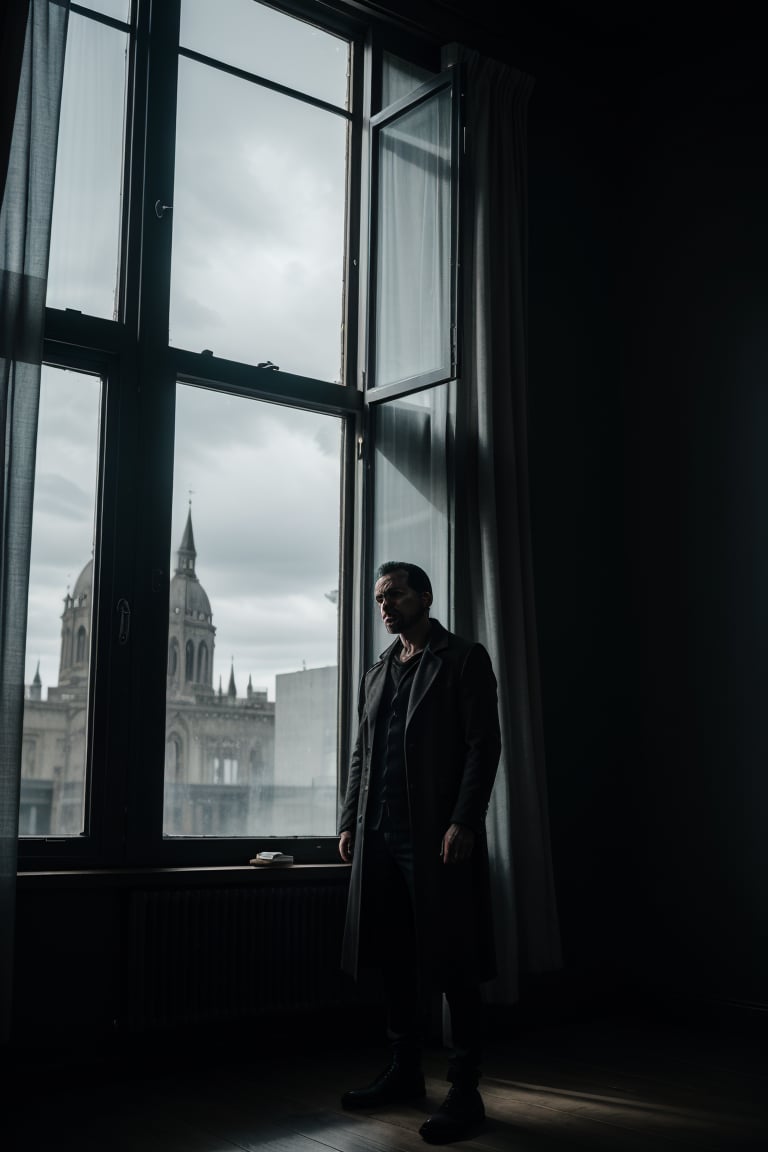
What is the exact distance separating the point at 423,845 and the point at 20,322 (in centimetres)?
185

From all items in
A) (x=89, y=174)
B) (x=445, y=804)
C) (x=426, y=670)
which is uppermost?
(x=89, y=174)

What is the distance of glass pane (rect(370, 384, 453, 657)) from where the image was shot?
410cm

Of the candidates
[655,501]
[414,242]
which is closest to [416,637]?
[414,242]

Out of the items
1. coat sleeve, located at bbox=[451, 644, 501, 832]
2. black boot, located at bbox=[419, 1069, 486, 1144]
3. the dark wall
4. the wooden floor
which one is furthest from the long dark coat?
the dark wall

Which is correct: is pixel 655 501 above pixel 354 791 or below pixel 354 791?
above

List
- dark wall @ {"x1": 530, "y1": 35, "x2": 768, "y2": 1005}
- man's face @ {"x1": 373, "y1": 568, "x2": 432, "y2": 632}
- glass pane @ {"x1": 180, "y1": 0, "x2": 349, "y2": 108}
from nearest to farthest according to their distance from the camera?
man's face @ {"x1": 373, "y1": 568, "x2": 432, "y2": 632} → glass pane @ {"x1": 180, "y1": 0, "x2": 349, "y2": 108} → dark wall @ {"x1": 530, "y1": 35, "x2": 768, "y2": 1005}

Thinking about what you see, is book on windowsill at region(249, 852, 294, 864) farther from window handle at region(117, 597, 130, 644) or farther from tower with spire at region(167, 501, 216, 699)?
window handle at region(117, 597, 130, 644)

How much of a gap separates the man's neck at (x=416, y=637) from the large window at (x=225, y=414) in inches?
32.1

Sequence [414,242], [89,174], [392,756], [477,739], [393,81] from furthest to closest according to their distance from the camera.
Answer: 1. [393,81]
2. [414,242]
3. [89,174]
4. [392,756]
5. [477,739]

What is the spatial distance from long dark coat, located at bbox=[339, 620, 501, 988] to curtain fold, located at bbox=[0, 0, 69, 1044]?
955 millimetres

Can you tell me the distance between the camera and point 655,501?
466 cm

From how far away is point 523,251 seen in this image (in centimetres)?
450

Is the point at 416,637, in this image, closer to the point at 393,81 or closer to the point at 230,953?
the point at 230,953

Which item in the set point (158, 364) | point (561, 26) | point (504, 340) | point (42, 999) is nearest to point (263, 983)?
point (42, 999)
